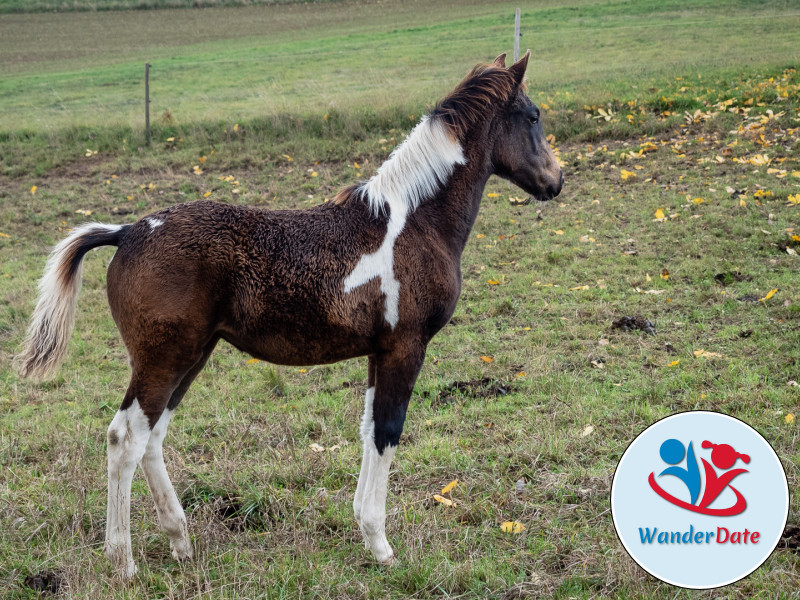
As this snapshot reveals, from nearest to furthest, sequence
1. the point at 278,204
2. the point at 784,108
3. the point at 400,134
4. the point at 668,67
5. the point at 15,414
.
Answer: the point at 15,414 → the point at 278,204 → the point at 784,108 → the point at 400,134 → the point at 668,67

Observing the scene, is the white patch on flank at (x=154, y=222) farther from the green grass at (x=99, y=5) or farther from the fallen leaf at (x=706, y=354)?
the green grass at (x=99, y=5)

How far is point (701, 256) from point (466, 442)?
4.80 meters

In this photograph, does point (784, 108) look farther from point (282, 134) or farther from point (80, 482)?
point (80, 482)

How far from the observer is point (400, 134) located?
13.9 meters

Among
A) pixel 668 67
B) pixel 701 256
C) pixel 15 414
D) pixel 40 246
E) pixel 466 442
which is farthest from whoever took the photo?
pixel 668 67

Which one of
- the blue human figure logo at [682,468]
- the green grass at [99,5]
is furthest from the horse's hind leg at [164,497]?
the green grass at [99,5]

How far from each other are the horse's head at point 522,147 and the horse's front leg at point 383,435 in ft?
4.44

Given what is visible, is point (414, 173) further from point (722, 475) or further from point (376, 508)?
point (722, 475)

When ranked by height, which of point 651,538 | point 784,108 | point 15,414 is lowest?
point 15,414

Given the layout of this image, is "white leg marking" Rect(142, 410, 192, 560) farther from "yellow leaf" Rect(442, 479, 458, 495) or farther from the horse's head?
the horse's head

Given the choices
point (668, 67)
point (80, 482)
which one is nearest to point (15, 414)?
point (80, 482)

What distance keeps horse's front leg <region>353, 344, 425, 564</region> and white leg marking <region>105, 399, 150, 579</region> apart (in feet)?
3.88

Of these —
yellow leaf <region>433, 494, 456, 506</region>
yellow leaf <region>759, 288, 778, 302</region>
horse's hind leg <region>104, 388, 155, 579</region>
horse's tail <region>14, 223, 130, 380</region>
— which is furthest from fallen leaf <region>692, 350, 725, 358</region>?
horse's tail <region>14, 223, 130, 380</region>

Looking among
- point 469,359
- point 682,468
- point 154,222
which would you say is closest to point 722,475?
point 682,468
